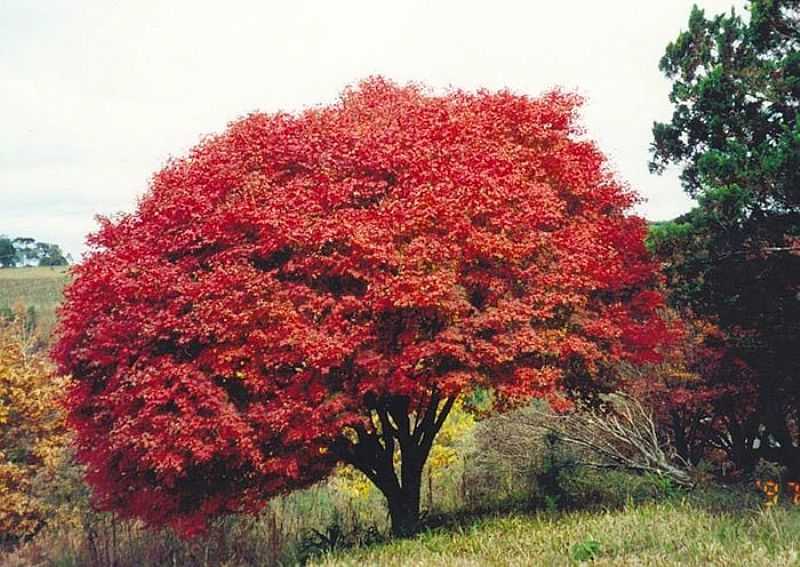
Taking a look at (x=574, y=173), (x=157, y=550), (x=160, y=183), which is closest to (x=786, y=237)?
(x=574, y=173)

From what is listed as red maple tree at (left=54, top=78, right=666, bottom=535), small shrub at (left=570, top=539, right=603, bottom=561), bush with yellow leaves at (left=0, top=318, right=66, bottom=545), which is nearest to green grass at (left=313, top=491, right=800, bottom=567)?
small shrub at (left=570, top=539, right=603, bottom=561)

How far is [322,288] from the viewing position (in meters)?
12.9

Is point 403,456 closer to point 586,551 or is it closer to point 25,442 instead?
point 586,551

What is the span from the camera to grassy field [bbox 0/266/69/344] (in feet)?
380

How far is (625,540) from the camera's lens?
1043 centimetres

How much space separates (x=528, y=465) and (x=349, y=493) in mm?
9589

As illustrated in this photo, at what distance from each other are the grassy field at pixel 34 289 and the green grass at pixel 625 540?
101511 mm

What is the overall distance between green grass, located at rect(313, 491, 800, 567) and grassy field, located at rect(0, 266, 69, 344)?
101511 mm

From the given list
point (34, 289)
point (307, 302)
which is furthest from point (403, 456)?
point (34, 289)

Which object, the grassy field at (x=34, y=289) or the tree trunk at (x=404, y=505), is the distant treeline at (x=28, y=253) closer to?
the grassy field at (x=34, y=289)

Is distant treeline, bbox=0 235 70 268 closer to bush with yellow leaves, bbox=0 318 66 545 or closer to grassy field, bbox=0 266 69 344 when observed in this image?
grassy field, bbox=0 266 69 344

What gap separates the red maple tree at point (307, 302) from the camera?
12.2 m

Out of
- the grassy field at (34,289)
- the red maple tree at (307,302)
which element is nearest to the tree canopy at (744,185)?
the red maple tree at (307,302)

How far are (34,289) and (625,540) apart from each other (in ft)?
474
